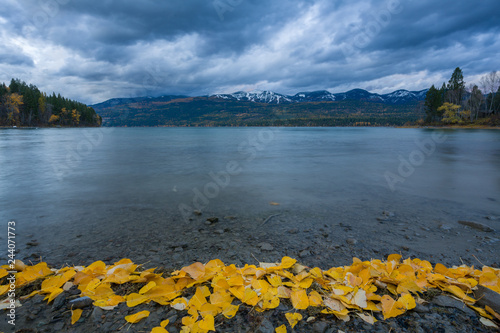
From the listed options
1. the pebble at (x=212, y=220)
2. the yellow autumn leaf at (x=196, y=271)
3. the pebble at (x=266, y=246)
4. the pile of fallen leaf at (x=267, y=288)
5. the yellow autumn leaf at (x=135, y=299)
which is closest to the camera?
the pile of fallen leaf at (x=267, y=288)

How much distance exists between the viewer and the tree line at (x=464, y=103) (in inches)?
3157

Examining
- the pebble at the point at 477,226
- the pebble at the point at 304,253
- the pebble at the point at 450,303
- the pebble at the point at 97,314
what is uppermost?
the pebble at the point at 97,314

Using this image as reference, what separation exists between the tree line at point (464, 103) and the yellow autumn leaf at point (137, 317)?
10379 centimetres

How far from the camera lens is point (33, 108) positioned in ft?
324

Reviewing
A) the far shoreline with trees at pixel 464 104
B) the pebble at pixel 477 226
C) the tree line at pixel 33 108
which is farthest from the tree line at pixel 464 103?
the tree line at pixel 33 108

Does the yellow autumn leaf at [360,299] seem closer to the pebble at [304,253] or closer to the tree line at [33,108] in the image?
the pebble at [304,253]

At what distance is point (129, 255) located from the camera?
3.97 m

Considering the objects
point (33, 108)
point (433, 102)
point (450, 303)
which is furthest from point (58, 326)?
point (33, 108)

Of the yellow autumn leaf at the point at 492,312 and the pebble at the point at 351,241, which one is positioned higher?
the yellow autumn leaf at the point at 492,312

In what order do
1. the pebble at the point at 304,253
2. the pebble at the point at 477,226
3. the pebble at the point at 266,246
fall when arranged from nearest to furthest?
1. the pebble at the point at 304,253
2. the pebble at the point at 266,246
3. the pebble at the point at 477,226

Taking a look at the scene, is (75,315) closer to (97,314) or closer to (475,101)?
(97,314)

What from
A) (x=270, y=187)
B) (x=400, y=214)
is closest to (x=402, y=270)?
(x=400, y=214)

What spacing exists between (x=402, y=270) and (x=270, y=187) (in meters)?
6.19

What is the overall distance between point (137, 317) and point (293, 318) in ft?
4.44
